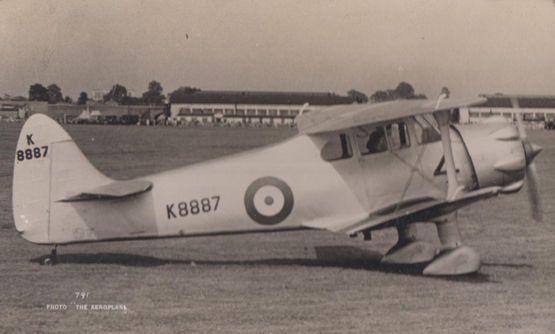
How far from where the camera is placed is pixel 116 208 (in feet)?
25.0

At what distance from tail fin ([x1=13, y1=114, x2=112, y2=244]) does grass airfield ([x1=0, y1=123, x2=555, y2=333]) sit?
55 centimetres

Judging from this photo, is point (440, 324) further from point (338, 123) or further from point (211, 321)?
point (338, 123)

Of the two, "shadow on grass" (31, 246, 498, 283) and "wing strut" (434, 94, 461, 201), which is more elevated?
"wing strut" (434, 94, 461, 201)

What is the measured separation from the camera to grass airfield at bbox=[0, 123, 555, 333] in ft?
18.7

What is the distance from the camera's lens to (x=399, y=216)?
7449 millimetres

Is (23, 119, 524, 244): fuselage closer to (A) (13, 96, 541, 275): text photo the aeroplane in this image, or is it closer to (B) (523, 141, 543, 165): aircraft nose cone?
(A) (13, 96, 541, 275): text photo the aeroplane

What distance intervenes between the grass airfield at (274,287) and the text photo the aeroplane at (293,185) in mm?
489

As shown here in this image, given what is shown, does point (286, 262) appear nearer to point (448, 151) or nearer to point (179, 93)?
point (448, 151)

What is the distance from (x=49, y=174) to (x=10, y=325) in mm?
2444

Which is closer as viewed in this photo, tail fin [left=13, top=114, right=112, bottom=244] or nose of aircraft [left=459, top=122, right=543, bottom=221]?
tail fin [left=13, top=114, right=112, bottom=244]

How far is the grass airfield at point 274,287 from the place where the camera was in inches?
225

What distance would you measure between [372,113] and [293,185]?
1.19m

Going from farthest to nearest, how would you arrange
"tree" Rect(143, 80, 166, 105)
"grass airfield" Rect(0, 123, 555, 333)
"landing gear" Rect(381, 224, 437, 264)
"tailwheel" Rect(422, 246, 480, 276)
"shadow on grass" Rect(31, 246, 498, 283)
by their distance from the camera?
"tree" Rect(143, 80, 166, 105), "shadow on grass" Rect(31, 246, 498, 283), "landing gear" Rect(381, 224, 437, 264), "tailwheel" Rect(422, 246, 480, 276), "grass airfield" Rect(0, 123, 555, 333)

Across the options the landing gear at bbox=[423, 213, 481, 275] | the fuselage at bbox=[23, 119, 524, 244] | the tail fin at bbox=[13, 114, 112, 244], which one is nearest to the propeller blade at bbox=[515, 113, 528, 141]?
the fuselage at bbox=[23, 119, 524, 244]
